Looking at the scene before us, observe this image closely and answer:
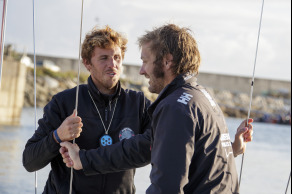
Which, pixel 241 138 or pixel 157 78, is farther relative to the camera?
pixel 241 138

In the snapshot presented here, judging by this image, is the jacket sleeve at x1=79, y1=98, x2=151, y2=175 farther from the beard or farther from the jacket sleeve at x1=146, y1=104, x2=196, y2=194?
the jacket sleeve at x1=146, y1=104, x2=196, y2=194

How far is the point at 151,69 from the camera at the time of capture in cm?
253

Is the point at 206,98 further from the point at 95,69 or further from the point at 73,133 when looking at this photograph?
the point at 95,69

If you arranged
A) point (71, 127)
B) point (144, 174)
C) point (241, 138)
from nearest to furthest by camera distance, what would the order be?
point (71, 127), point (241, 138), point (144, 174)

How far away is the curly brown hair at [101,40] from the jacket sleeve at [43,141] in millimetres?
358

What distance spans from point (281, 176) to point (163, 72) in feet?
35.7

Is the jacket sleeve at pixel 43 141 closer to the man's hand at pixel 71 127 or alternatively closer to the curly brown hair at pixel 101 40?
the man's hand at pixel 71 127

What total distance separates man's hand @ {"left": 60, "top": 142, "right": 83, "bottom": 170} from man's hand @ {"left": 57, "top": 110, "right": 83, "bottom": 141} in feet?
0.13

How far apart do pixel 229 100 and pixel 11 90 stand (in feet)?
89.6

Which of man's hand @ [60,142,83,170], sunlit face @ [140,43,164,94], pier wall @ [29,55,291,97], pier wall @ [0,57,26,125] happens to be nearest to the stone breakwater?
pier wall @ [29,55,291,97]

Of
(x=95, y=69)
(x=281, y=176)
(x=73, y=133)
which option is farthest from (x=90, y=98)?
(x=281, y=176)

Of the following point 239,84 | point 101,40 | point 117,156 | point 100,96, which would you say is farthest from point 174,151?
point 239,84

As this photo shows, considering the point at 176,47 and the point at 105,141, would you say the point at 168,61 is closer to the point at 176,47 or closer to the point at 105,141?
the point at 176,47

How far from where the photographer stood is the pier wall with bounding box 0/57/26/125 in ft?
85.2
